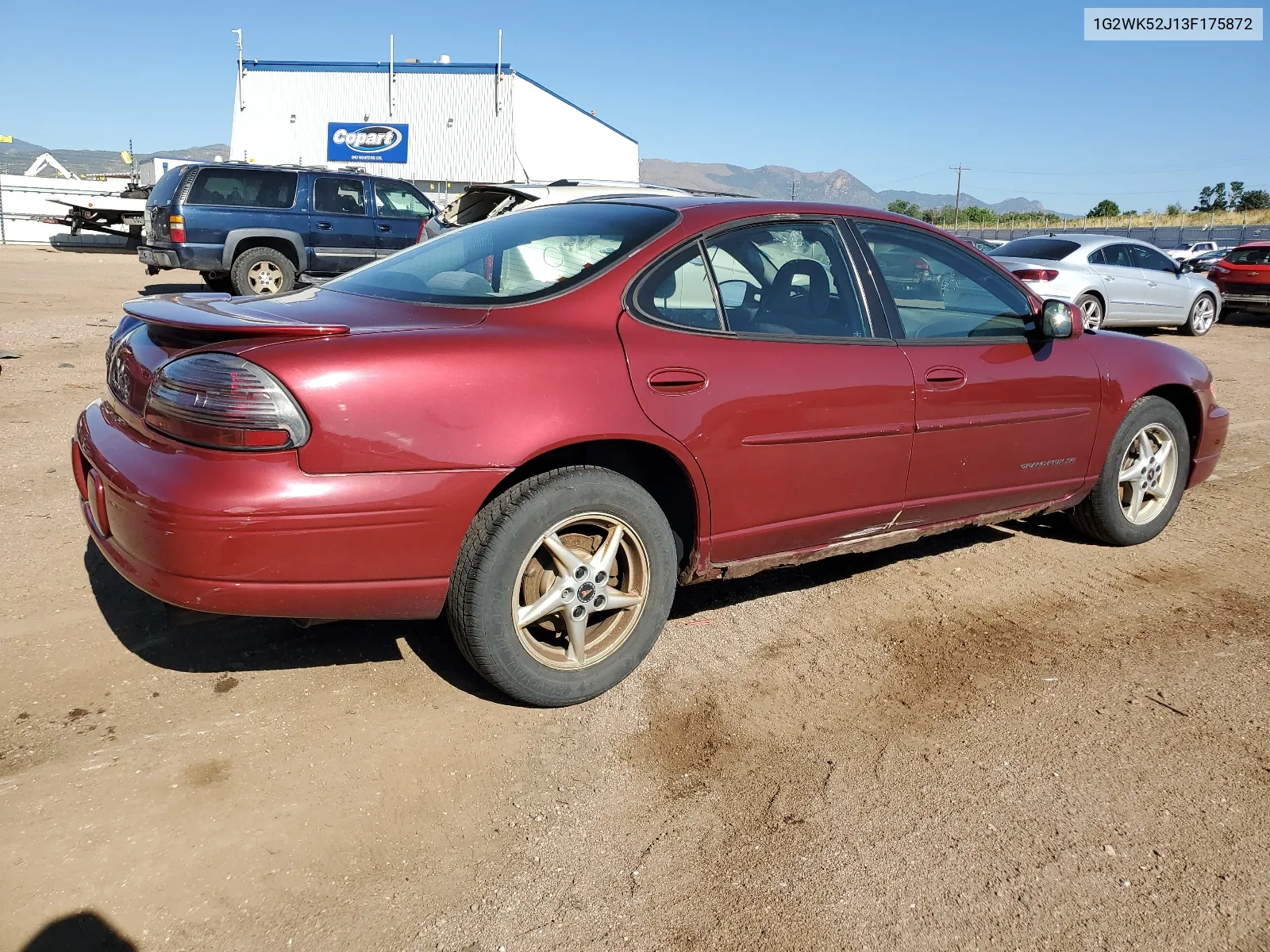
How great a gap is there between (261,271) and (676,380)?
37.2ft

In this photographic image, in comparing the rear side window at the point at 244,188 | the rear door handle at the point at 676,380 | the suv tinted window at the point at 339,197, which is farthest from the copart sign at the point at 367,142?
the rear door handle at the point at 676,380

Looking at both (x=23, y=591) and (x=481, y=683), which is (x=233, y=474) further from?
(x=23, y=591)

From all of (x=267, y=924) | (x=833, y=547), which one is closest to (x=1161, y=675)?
(x=833, y=547)

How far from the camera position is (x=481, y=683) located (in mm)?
3250

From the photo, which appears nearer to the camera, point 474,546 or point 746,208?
point 474,546

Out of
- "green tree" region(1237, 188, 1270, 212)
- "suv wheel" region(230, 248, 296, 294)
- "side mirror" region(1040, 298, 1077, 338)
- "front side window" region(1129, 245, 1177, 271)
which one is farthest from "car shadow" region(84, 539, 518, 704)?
"green tree" region(1237, 188, 1270, 212)

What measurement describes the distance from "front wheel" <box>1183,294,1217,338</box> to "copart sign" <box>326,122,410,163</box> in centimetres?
3404

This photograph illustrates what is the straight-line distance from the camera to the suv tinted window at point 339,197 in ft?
44.4

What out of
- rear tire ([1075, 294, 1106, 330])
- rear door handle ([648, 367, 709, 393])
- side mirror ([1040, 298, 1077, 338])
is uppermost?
rear tire ([1075, 294, 1106, 330])

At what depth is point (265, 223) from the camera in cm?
1309

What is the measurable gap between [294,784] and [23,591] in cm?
176

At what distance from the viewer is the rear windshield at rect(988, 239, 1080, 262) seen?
45.6ft

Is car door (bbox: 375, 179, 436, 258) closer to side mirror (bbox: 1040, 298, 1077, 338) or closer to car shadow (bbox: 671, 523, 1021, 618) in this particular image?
car shadow (bbox: 671, 523, 1021, 618)

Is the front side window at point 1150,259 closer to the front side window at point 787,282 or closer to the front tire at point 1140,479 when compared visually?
the front tire at point 1140,479
